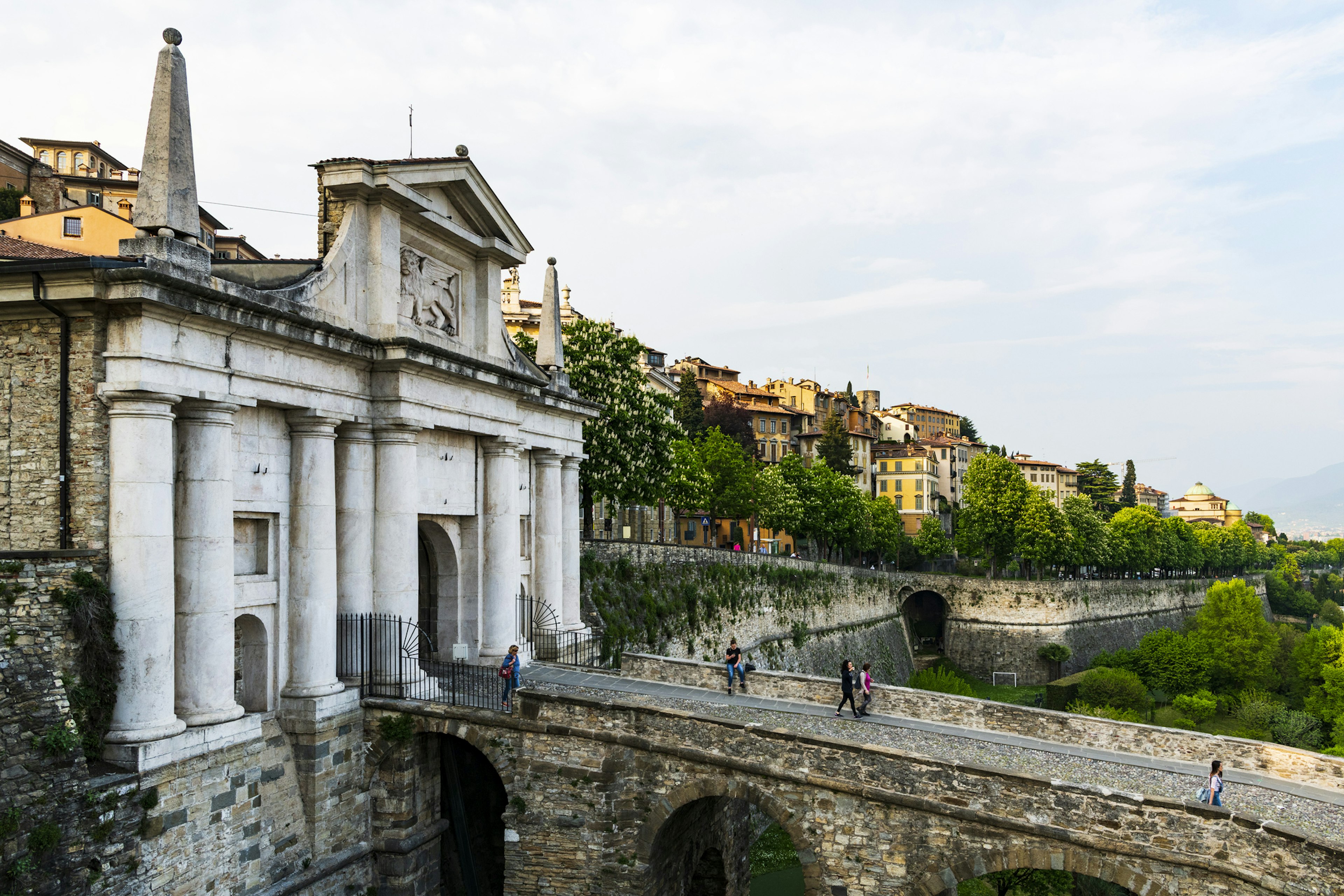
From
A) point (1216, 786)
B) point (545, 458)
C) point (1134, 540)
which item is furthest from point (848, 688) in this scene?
point (1134, 540)

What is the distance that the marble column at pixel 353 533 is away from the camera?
58.7ft

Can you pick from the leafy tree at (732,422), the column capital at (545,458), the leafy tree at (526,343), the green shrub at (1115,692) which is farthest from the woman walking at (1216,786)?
the leafy tree at (732,422)

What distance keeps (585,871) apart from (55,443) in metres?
11.1

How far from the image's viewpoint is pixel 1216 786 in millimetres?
14383

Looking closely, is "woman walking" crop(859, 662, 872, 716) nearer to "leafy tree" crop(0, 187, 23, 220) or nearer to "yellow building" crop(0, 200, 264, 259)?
"yellow building" crop(0, 200, 264, 259)

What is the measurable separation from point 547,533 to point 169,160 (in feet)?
48.2

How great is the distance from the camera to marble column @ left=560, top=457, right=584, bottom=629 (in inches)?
1061

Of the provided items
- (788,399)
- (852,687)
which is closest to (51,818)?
(852,687)

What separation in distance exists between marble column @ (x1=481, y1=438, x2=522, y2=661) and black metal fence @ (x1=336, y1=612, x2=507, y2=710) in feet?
10.4

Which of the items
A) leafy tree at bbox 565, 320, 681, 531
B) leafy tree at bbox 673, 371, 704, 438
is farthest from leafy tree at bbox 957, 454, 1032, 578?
leafy tree at bbox 565, 320, 681, 531

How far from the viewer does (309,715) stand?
53.5 ft

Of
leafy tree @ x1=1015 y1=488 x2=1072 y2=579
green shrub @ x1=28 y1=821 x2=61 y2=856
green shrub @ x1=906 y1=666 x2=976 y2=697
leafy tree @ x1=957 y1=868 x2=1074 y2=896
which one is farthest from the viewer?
leafy tree @ x1=1015 y1=488 x2=1072 y2=579

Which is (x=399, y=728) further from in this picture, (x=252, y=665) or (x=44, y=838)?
(x=44, y=838)

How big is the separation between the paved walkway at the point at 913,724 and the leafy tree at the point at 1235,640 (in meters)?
47.8
